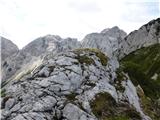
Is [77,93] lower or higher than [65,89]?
lower

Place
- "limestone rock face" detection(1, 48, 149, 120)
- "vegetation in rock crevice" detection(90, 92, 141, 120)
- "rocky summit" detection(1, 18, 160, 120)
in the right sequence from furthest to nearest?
"vegetation in rock crevice" detection(90, 92, 141, 120) < "rocky summit" detection(1, 18, 160, 120) < "limestone rock face" detection(1, 48, 149, 120)

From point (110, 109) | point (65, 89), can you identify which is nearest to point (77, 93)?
point (65, 89)

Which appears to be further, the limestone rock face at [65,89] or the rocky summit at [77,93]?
the rocky summit at [77,93]

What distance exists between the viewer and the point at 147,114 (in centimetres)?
4316

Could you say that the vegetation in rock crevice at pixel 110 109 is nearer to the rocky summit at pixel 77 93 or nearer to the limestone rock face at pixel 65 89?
the rocky summit at pixel 77 93

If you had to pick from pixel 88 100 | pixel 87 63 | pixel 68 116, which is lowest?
pixel 68 116

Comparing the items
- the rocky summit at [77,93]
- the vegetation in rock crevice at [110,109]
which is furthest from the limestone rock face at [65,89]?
the vegetation in rock crevice at [110,109]

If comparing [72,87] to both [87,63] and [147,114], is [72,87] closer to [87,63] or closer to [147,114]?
[87,63]

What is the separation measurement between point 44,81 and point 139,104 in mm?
13233

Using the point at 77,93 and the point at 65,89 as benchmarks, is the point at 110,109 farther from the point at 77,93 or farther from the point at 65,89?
the point at 65,89

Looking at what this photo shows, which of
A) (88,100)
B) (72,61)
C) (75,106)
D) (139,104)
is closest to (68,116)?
(75,106)

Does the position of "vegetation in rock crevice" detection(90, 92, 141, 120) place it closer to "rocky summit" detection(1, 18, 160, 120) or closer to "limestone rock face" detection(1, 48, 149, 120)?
"rocky summit" detection(1, 18, 160, 120)

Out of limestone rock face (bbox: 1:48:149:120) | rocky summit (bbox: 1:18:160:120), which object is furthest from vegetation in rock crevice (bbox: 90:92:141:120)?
limestone rock face (bbox: 1:48:149:120)

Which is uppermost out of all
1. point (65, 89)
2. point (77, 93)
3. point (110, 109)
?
point (65, 89)
